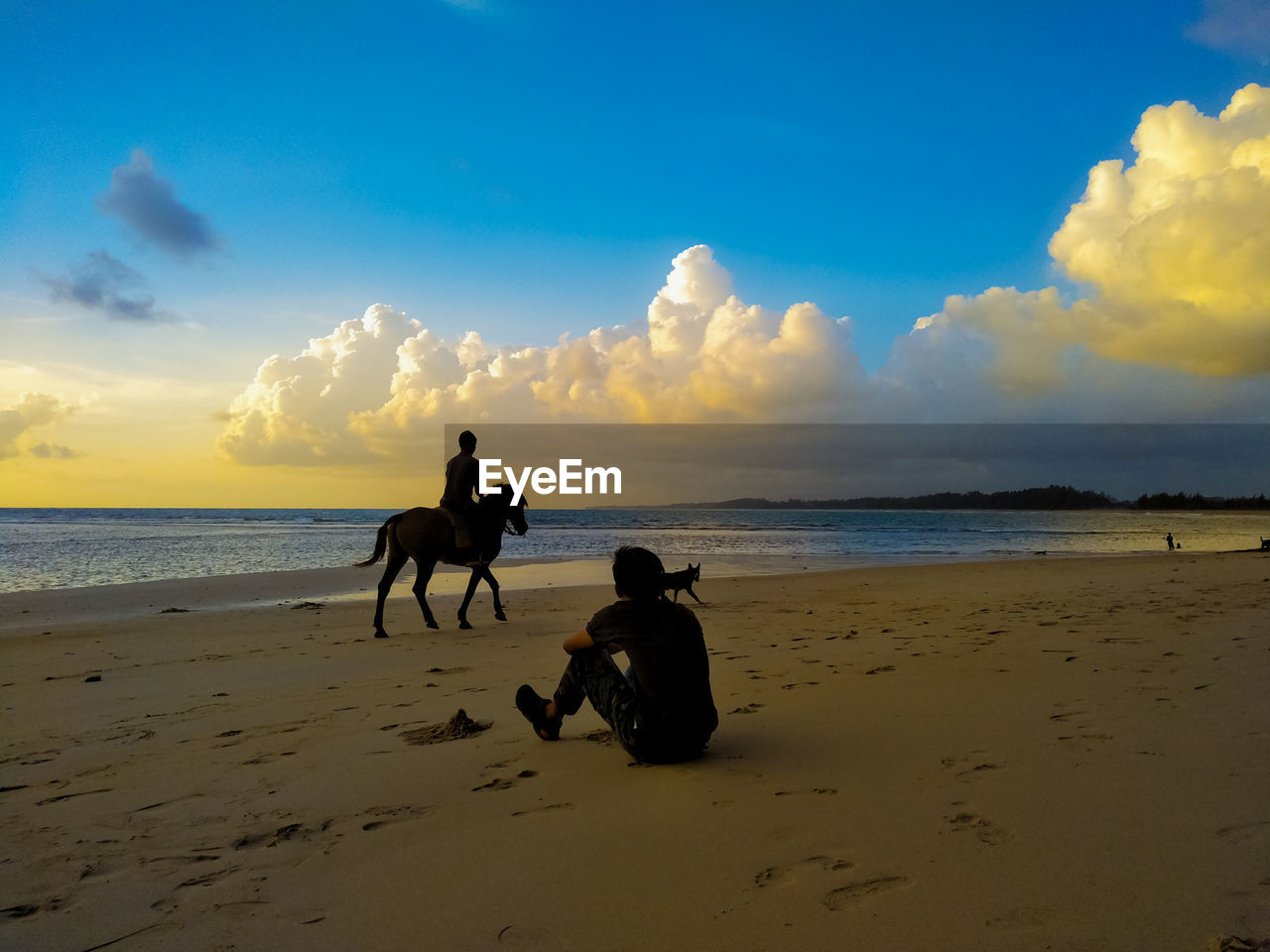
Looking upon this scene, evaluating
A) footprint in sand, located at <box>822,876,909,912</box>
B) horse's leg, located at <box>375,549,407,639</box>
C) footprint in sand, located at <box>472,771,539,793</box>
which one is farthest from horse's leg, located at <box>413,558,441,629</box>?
footprint in sand, located at <box>822,876,909,912</box>

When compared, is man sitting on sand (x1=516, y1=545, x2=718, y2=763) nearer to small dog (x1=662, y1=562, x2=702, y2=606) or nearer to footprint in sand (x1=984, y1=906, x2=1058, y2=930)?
small dog (x1=662, y1=562, x2=702, y2=606)

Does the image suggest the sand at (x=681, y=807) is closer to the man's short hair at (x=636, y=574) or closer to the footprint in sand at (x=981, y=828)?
the footprint in sand at (x=981, y=828)

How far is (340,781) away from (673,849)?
207cm

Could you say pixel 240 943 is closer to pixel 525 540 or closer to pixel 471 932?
pixel 471 932

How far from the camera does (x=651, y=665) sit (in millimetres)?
4156

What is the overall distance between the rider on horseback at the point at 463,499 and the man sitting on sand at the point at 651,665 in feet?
24.7

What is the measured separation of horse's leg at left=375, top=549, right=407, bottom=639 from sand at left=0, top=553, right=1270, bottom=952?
258 cm

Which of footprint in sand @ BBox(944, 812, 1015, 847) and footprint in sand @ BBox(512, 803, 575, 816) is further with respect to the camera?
footprint in sand @ BBox(512, 803, 575, 816)

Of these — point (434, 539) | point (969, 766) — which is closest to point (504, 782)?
point (969, 766)

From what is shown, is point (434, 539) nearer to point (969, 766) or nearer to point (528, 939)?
point (969, 766)

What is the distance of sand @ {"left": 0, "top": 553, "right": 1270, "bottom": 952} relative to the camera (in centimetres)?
259

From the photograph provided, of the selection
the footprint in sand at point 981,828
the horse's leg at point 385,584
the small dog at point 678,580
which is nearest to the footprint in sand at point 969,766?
the footprint in sand at point 981,828

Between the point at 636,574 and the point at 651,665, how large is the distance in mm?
506

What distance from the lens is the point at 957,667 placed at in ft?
21.2
